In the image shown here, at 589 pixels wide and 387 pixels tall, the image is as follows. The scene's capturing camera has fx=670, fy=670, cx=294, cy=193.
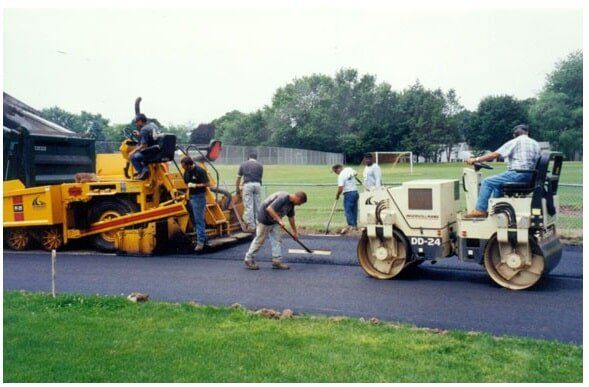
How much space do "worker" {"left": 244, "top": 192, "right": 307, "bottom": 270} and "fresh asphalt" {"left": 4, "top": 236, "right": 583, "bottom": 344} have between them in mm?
251

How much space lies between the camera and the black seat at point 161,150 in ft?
39.4

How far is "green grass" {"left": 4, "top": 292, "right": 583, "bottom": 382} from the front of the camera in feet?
17.5

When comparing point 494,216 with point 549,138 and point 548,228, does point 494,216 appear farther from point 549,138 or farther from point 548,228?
point 549,138

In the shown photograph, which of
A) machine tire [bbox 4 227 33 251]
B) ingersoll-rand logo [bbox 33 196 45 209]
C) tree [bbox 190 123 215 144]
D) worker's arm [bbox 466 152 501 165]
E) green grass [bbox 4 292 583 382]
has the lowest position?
green grass [bbox 4 292 583 382]

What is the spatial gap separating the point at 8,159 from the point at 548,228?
9.54m

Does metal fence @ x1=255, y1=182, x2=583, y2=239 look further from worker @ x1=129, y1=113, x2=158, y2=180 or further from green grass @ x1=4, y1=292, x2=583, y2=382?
worker @ x1=129, y1=113, x2=158, y2=180

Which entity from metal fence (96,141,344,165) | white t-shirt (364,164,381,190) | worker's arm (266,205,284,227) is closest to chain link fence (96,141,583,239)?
metal fence (96,141,344,165)

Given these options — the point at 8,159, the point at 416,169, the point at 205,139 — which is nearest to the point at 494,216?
the point at 205,139

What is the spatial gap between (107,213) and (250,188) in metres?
2.86

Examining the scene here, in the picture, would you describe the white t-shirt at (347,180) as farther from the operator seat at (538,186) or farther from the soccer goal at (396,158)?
the operator seat at (538,186)

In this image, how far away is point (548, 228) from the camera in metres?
9.09

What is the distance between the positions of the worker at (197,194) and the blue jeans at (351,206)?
365cm

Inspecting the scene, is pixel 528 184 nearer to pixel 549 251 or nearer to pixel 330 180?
pixel 549 251

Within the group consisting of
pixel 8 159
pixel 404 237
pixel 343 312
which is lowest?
pixel 343 312
